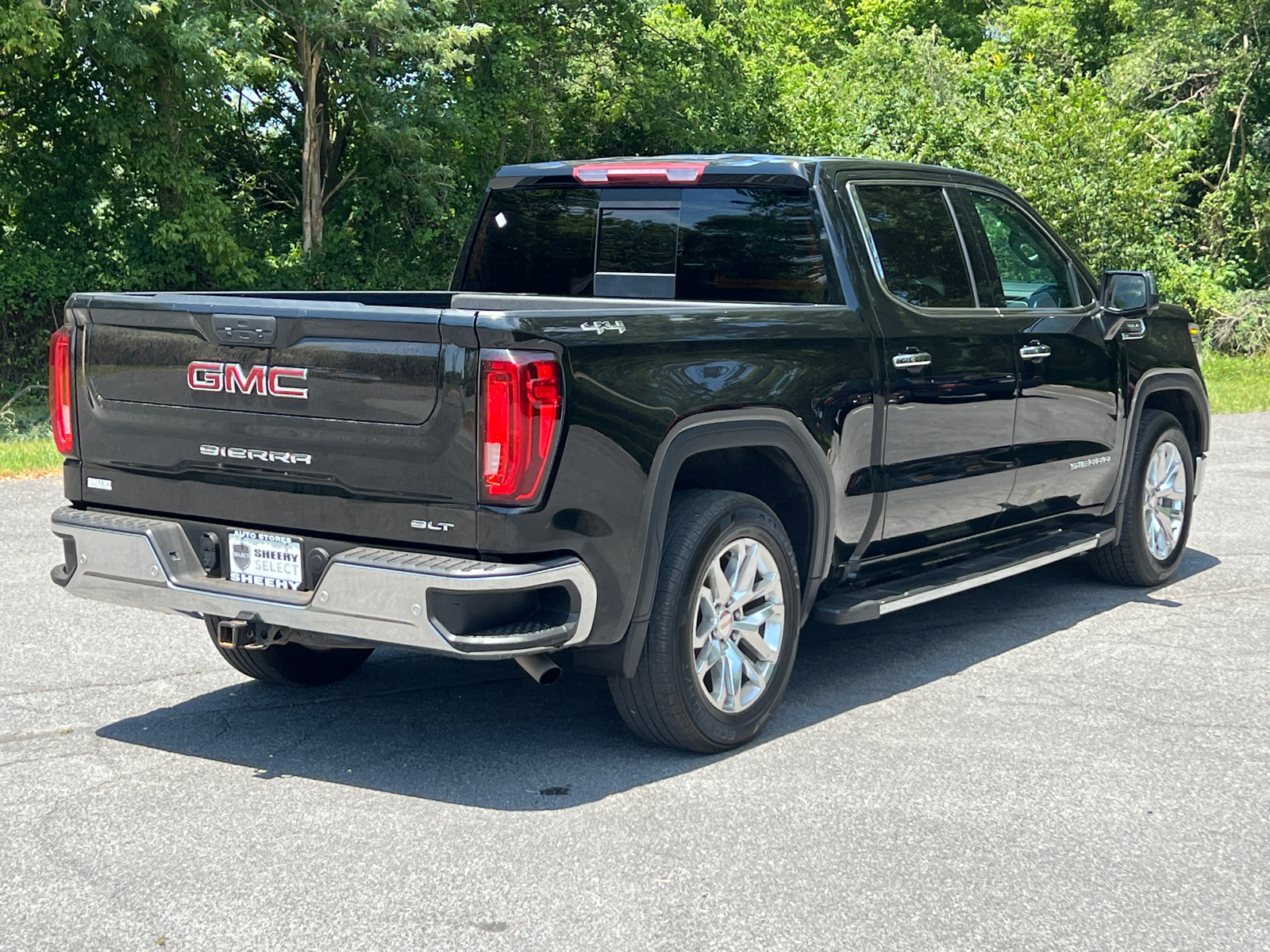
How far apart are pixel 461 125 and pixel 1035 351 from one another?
Result: 1474 cm

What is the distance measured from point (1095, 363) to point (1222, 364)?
1811cm

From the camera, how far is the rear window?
563 centimetres

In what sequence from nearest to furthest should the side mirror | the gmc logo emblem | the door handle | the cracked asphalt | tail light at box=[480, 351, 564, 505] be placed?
the cracked asphalt
tail light at box=[480, 351, 564, 505]
the gmc logo emblem
the door handle
the side mirror

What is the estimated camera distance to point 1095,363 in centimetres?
689

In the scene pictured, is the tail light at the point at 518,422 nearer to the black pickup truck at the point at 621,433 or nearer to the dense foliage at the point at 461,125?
the black pickup truck at the point at 621,433

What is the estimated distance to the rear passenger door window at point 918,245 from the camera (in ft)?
19.0

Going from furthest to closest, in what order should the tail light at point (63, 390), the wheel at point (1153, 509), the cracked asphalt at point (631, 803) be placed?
the wheel at point (1153, 509)
the tail light at point (63, 390)
the cracked asphalt at point (631, 803)

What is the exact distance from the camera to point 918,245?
6.01 m

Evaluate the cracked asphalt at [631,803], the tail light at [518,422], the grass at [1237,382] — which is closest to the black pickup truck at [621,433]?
the tail light at [518,422]

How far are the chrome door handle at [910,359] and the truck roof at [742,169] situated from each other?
2.39 feet

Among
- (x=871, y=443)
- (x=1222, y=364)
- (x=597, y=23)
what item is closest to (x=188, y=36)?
(x=597, y=23)

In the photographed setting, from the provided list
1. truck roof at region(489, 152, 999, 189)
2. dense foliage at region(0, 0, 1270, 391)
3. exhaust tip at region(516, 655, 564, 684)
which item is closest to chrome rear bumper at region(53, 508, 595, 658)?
exhaust tip at region(516, 655, 564, 684)

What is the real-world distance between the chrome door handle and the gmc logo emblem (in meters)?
2.27

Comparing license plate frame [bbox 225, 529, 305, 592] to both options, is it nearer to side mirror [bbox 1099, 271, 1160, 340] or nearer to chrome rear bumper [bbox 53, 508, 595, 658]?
chrome rear bumper [bbox 53, 508, 595, 658]
